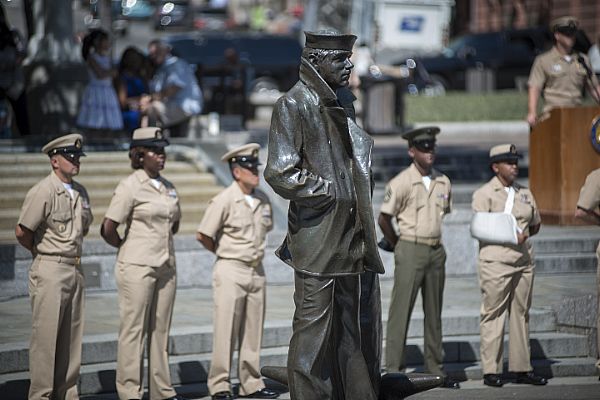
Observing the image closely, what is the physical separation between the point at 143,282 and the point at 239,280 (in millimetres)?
842

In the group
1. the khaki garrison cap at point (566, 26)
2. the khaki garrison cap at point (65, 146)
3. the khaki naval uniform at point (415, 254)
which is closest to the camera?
the khaki garrison cap at point (65, 146)

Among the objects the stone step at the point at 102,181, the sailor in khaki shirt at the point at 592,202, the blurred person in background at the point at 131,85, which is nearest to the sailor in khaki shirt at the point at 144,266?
the sailor in khaki shirt at the point at 592,202

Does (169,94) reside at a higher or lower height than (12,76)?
lower

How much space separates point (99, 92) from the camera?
57.6 feet

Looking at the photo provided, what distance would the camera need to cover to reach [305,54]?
7.58 meters

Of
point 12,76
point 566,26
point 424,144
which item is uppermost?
point 566,26

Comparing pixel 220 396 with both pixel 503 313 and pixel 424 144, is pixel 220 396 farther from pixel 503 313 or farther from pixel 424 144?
pixel 424 144

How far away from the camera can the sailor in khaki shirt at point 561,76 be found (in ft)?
49.0

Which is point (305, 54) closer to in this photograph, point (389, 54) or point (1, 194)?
point (1, 194)

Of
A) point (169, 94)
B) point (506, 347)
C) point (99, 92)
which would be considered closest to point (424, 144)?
point (506, 347)

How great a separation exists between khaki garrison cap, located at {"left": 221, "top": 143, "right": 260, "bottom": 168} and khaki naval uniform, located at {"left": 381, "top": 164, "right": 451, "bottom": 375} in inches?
47.8

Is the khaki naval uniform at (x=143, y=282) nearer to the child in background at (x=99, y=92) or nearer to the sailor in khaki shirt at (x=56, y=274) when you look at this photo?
the sailor in khaki shirt at (x=56, y=274)

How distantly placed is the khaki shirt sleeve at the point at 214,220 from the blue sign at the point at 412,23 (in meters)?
28.0

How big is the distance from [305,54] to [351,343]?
1.67 meters
